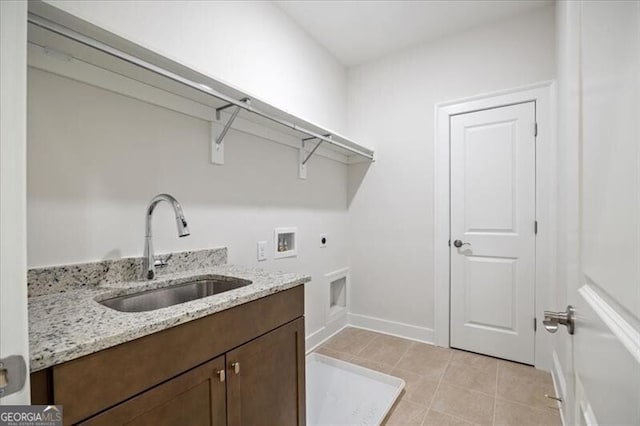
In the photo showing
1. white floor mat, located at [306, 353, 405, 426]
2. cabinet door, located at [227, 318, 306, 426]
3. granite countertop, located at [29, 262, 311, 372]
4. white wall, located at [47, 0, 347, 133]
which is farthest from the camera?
white floor mat, located at [306, 353, 405, 426]

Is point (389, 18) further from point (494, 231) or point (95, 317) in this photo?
point (95, 317)

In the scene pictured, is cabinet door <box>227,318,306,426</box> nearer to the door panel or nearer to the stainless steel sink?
the stainless steel sink

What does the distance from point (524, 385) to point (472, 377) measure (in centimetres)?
31

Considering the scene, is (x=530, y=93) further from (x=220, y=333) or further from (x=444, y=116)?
(x=220, y=333)

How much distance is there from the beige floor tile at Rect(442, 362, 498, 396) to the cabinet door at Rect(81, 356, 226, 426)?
1.68 meters

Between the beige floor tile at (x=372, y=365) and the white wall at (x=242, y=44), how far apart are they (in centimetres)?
204

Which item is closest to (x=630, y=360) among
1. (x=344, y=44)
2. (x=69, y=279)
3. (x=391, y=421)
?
(x=69, y=279)

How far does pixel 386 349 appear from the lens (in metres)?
2.43

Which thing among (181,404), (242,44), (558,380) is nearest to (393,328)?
(558,380)

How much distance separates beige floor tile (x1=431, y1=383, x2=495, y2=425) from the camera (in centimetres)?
163

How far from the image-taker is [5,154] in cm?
45

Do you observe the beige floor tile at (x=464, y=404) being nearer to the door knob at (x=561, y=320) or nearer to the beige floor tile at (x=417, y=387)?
the beige floor tile at (x=417, y=387)

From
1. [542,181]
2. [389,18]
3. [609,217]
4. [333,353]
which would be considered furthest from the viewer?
[333,353]

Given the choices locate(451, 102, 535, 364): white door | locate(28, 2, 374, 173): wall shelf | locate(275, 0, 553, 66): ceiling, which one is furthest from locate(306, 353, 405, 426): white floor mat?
locate(275, 0, 553, 66): ceiling
